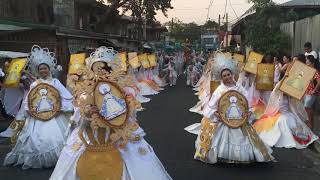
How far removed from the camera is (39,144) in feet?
25.7

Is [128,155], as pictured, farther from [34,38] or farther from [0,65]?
[34,38]

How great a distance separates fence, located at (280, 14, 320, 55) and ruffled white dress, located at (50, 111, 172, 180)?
367 inches

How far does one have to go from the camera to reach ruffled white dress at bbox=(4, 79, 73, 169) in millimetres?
7832

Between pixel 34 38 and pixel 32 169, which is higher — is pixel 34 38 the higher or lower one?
the higher one

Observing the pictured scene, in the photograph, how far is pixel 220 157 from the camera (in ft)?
25.8

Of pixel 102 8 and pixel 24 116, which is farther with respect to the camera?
pixel 102 8

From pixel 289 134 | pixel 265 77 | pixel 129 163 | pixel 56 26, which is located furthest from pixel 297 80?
pixel 56 26

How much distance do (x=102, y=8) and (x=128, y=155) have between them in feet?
114

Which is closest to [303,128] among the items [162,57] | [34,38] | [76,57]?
[76,57]

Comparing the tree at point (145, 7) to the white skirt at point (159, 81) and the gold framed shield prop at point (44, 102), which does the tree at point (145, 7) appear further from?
the gold framed shield prop at point (44, 102)

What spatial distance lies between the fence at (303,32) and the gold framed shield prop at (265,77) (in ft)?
6.85

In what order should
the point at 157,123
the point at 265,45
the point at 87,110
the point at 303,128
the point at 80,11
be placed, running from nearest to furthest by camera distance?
the point at 87,110
the point at 303,128
the point at 157,123
the point at 265,45
the point at 80,11

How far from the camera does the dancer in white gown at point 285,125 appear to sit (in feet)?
31.0

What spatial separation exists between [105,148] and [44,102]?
9.46 ft
